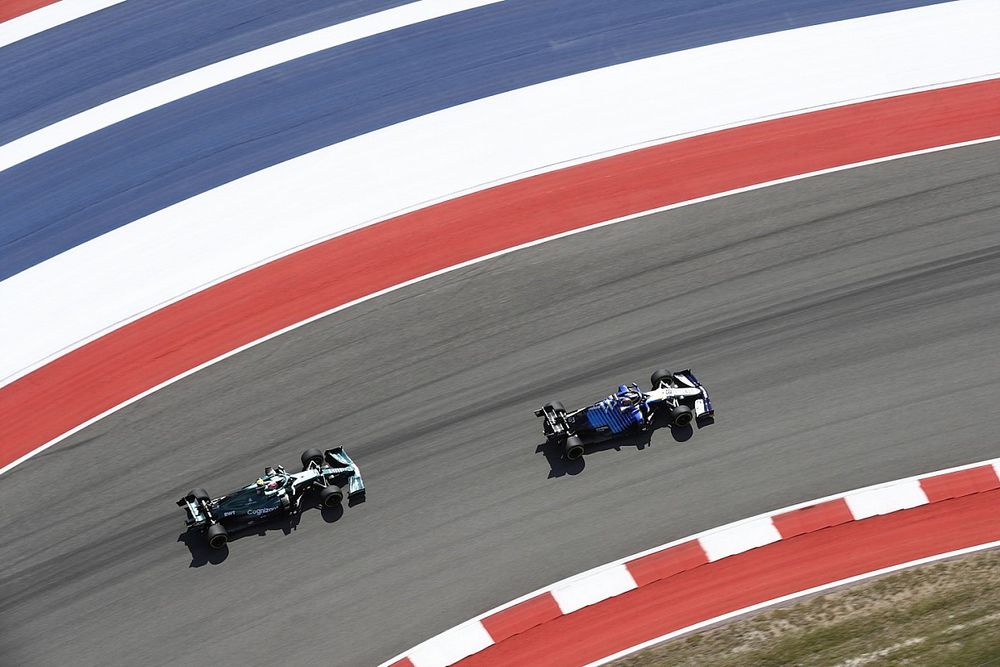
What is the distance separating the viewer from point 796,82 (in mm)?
24938

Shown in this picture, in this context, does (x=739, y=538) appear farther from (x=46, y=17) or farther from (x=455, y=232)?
(x=46, y=17)

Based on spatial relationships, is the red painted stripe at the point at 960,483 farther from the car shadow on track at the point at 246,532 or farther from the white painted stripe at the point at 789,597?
the car shadow on track at the point at 246,532

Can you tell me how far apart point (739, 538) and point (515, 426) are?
203 inches

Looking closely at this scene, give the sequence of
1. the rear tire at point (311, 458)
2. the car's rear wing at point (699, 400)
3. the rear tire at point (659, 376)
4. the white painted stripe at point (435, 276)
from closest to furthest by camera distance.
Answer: the rear tire at point (311, 458)
the white painted stripe at point (435, 276)
the car's rear wing at point (699, 400)
the rear tire at point (659, 376)

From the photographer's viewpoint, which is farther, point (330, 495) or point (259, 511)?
point (330, 495)

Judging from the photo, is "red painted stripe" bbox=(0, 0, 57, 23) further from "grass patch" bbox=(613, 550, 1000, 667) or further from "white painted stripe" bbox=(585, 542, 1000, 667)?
"grass patch" bbox=(613, 550, 1000, 667)

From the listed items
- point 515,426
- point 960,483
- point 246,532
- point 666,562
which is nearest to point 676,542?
point 666,562

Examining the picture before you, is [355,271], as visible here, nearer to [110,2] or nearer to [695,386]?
[695,386]

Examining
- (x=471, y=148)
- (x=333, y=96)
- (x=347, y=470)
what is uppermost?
(x=333, y=96)

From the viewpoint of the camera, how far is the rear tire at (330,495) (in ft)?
61.3

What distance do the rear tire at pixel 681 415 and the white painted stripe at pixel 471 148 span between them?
289 inches

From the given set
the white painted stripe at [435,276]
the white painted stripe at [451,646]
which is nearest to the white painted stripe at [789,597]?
the white painted stripe at [435,276]

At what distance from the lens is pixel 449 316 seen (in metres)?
21.3

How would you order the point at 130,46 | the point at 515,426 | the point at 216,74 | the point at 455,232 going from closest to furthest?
the point at 515,426 < the point at 455,232 < the point at 216,74 < the point at 130,46
